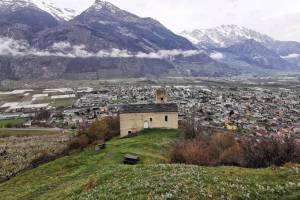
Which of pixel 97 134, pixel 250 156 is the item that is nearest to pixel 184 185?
pixel 250 156

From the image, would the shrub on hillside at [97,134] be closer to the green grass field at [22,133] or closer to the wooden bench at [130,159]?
the wooden bench at [130,159]

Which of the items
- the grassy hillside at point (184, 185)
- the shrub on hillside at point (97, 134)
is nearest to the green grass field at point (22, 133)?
the shrub on hillside at point (97, 134)

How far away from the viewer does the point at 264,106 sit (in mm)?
182375

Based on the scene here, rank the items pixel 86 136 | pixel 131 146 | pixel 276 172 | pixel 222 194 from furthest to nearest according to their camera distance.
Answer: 1. pixel 86 136
2. pixel 131 146
3. pixel 276 172
4. pixel 222 194

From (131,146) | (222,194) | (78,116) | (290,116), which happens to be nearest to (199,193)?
(222,194)

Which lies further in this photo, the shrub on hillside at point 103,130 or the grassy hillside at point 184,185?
the shrub on hillside at point 103,130

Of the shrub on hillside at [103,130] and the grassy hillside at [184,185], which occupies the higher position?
the grassy hillside at [184,185]

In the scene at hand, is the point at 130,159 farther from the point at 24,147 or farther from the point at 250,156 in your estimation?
the point at 24,147

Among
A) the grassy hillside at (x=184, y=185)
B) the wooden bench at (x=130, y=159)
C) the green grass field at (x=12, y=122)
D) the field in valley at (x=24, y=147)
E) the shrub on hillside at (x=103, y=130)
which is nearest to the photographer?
the grassy hillside at (x=184, y=185)

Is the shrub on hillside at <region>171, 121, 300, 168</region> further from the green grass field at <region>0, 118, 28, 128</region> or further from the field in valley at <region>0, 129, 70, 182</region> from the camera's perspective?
the green grass field at <region>0, 118, 28, 128</region>

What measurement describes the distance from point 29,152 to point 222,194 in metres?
84.2

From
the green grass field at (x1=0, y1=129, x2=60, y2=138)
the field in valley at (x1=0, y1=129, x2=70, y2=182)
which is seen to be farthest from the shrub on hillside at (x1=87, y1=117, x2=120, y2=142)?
the green grass field at (x1=0, y1=129, x2=60, y2=138)

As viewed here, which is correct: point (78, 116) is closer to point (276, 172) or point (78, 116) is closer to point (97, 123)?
point (97, 123)

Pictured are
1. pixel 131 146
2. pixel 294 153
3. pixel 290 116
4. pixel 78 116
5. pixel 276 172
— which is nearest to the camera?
pixel 276 172
